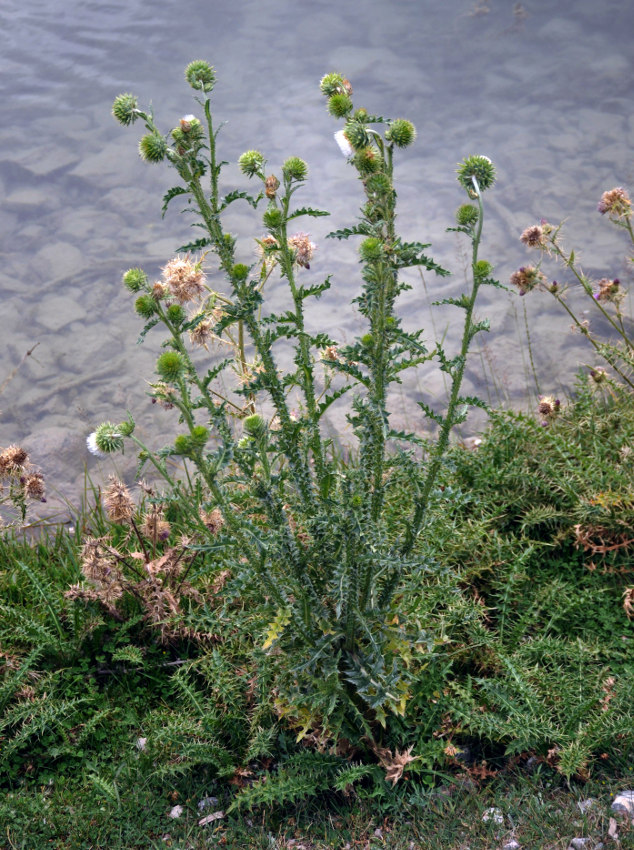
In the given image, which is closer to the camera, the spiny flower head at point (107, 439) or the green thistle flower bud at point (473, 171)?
the green thistle flower bud at point (473, 171)

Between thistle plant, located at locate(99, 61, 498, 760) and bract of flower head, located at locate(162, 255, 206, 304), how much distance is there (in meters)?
0.43

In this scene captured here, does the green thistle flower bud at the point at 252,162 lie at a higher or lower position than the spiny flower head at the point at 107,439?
higher

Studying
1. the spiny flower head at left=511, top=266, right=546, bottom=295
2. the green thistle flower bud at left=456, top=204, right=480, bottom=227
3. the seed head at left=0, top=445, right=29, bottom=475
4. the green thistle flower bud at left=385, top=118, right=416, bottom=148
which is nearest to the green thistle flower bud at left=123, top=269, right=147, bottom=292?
the green thistle flower bud at left=385, top=118, right=416, bottom=148

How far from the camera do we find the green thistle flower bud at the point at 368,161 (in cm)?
197

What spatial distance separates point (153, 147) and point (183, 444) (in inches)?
28.6

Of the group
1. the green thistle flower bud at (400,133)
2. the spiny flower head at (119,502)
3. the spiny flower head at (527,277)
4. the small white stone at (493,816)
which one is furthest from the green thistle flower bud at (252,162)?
the small white stone at (493,816)

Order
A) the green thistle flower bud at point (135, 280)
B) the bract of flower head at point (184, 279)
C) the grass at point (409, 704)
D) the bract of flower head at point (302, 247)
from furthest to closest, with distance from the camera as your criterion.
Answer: the bract of flower head at point (184, 279), the bract of flower head at point (302, 247), the grass at point (409, 704), the green thistle flower bud at point (135, 280)

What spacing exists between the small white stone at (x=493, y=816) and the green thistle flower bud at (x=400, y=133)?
186 cm

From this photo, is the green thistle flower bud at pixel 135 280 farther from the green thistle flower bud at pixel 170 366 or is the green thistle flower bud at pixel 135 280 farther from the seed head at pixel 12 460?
the seed head at pixel 12 460

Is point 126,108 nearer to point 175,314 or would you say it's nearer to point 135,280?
point 135,280

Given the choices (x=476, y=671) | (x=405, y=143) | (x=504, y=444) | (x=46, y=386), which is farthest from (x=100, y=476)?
(x=405, y=143)

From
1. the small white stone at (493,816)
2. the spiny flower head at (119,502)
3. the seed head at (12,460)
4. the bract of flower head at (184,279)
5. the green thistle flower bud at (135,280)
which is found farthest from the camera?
the seed head at (12,460)

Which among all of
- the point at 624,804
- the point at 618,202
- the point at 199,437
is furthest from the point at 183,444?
the point at 618,202

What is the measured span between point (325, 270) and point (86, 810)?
4.15 meters
